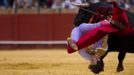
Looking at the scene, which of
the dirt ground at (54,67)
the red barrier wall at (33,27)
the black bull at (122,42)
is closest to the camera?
the black bull at (122,42)

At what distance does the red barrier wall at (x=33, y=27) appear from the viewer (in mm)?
15070

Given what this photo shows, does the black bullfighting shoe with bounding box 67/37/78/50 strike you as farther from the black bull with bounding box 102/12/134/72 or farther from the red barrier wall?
the red barrier wall

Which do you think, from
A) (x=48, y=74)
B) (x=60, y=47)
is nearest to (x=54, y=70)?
(x=48, y=74)

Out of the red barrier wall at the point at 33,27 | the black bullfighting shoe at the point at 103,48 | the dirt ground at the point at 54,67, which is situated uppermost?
the black bullfighting shoe at the point at 103,48

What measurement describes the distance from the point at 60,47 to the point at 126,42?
8.64 m

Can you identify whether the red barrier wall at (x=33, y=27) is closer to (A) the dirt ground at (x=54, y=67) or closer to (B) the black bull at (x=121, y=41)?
(A) the dirt ground at (x=54, y=67)

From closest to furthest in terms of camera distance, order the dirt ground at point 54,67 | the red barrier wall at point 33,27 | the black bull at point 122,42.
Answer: the black bull at point 122,42 → the dirt ground at point 54,67 → the red barrier wall at point 33,27

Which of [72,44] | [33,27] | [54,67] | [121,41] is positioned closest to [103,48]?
[121,41]

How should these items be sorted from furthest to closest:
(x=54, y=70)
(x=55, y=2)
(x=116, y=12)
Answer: (x=55, y=2)
(x=54, y=70)
(x=116, y=12)

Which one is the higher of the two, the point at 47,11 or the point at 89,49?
the point at 89,49

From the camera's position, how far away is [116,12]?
625 centimetres

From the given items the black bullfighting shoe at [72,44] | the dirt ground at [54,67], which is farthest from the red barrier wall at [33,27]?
the black bullfighting shoe at [72,44]

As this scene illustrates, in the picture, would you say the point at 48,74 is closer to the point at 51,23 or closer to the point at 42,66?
the point at 42,66

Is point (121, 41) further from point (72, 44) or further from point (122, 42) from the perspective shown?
point (72, 44)
